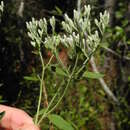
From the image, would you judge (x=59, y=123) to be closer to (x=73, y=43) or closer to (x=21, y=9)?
(x=73, y=43)

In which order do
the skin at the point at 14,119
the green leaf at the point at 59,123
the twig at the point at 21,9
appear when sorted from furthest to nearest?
the twig at the point at 21,9 → the skin at the point at 14,119 → the green leaf at the point at 59,123

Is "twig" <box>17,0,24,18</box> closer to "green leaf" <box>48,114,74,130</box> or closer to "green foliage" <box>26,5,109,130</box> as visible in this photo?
"green foliage" <box>26,5,109,130</box>

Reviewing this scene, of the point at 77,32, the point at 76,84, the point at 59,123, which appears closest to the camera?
the point at 59,123

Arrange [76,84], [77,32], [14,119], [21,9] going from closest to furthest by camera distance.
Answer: [77,32], [14,119], [21,9], [76,84]

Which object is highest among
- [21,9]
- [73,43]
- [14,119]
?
[21,9]

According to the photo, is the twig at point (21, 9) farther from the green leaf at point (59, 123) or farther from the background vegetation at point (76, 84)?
the green leaf at point (59, 123)

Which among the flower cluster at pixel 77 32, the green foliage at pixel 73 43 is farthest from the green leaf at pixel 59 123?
the flower cluster at pixel 77 32

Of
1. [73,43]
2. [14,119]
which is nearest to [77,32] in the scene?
[73,43]

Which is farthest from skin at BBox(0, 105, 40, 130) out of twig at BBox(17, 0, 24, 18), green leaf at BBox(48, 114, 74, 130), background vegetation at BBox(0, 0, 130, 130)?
twig at BBox(17, 0, 24, 18)

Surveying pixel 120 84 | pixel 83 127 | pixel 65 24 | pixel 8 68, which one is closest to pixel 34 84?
pixel 8 68
